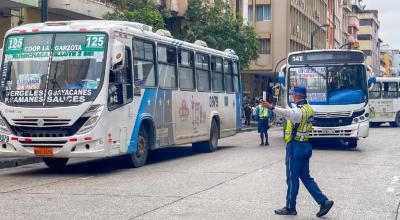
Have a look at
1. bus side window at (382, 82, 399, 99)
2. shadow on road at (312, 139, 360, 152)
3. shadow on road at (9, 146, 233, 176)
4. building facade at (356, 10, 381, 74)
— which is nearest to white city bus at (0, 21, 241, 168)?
shadow on road at (9, 146, 233, 176)

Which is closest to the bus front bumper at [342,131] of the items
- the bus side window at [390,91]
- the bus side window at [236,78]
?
the bus side window at [236,78]

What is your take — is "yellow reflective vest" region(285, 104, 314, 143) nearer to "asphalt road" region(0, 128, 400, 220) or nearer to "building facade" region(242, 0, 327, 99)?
"asphalt road" region(0, 128, 400, 220)

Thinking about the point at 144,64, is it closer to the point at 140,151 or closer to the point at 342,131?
the point at 140,151

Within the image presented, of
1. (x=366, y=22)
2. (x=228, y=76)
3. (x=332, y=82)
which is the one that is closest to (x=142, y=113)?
(x=228, y=76)

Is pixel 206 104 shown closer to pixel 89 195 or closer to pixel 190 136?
pixel 190 136

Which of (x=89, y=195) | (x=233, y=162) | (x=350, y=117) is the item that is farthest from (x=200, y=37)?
(x=89, y=195)

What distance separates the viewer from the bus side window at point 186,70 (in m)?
19.3

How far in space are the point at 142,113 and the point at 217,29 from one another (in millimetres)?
22869

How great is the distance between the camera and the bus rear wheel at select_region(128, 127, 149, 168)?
53.5 feet

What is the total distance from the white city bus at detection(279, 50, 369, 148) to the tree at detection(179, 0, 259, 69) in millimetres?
15116

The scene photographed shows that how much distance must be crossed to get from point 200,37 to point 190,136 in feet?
62.1

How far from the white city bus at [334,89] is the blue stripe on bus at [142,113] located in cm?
713

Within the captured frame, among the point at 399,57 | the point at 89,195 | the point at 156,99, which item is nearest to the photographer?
the point at 89,195

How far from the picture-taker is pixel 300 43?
71.8m
